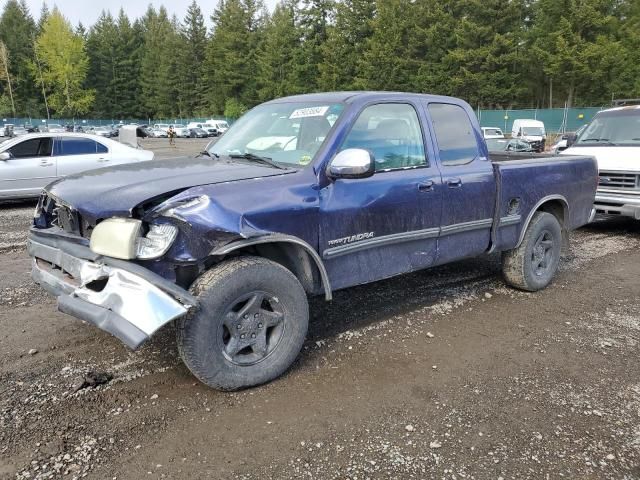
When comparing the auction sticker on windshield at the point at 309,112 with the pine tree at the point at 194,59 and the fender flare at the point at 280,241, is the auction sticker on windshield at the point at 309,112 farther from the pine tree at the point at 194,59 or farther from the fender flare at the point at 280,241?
the pine tree at the point at 194,59

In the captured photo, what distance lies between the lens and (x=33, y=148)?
35.0ft

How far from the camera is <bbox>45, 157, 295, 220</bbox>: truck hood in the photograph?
312 centimetres

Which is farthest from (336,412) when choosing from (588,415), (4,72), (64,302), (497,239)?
(4,72)

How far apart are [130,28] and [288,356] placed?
100640mm

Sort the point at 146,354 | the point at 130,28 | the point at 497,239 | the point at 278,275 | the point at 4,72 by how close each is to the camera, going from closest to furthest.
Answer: the point at 278,275 → the point at 146,354 → the point at 497,239 → the point at 4,72 → the point at 130,28

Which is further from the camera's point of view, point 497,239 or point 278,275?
point 497,239

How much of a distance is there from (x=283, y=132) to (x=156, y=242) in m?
1.57

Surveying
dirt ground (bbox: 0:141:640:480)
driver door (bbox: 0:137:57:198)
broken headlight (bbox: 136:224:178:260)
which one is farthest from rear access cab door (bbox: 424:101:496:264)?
driver door (bbox: 0:137:57:198)

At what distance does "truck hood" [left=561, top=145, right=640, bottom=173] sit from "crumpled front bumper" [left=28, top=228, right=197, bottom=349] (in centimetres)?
759

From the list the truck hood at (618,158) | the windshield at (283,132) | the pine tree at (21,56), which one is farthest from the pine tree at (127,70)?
the windshield at (283,132)

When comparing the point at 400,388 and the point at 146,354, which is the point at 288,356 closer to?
the point at 400,388

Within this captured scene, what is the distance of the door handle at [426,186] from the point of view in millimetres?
4230

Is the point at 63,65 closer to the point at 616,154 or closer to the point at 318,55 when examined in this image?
the point at 318,55

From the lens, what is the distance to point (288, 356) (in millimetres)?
3510
